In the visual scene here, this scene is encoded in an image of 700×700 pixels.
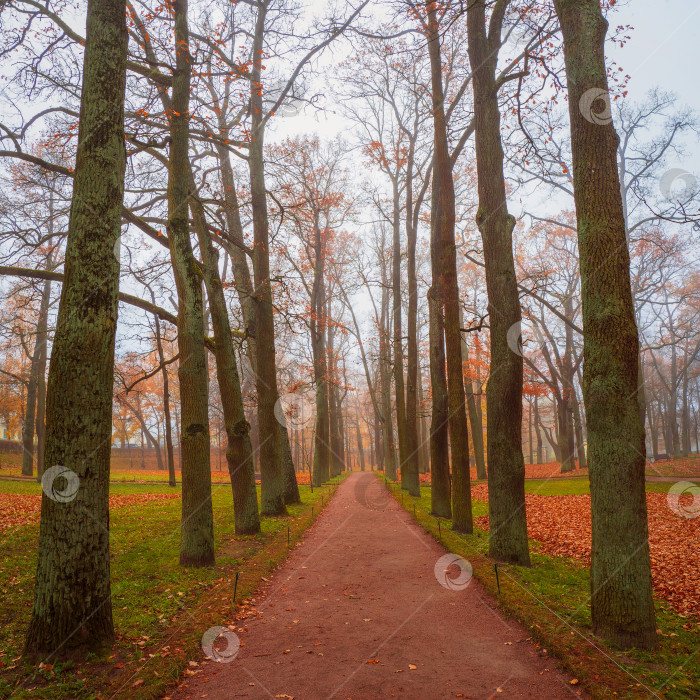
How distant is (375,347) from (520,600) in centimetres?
2568

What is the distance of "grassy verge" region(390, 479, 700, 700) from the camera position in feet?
11.0

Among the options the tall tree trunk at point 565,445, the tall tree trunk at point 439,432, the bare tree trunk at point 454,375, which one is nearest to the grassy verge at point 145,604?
the bare tree trunk at point 454,375

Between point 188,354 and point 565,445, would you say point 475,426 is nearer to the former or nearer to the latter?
point 565,445

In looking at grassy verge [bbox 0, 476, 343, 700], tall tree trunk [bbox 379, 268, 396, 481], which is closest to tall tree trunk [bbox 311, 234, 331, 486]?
tall tree trunk [bbox 379, 268, 396, 481]

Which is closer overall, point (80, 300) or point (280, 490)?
point (80, 300)

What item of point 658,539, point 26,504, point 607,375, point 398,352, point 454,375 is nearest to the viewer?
point 607,375

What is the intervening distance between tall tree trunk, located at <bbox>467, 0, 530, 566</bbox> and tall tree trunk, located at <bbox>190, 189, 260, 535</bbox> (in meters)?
4.48

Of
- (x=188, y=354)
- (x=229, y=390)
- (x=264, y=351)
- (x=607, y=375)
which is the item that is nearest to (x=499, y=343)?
(x=607, y=375)

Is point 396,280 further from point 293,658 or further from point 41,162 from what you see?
point 293,658

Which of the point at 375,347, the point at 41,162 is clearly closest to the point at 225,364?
the point at 41,162

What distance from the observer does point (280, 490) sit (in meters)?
12.1

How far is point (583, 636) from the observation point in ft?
13.6

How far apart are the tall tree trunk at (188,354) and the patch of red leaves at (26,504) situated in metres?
4.26

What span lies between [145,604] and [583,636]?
4421mm
